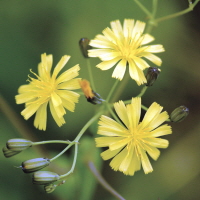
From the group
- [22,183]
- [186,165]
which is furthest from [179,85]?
[22,183]

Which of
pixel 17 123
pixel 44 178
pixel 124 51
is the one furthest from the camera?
pixel 17 123

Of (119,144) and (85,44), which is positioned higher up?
(85,44)

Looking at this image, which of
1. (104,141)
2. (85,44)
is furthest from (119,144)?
(85,44)

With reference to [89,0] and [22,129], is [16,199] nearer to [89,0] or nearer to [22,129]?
[22,129]

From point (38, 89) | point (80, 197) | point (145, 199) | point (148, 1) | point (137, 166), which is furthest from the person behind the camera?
point (148, 1)

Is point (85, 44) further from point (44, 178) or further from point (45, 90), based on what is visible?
point (44, 178)

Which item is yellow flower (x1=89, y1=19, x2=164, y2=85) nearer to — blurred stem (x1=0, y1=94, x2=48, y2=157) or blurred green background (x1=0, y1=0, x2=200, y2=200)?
blurred green background (x1=0, y1=0, x2=200, y2=200)

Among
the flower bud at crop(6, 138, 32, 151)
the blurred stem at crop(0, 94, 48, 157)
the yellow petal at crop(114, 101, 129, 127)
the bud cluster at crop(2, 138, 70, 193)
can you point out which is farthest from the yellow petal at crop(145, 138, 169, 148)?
the blurred stem at crop(0, 94, 48, 157)
